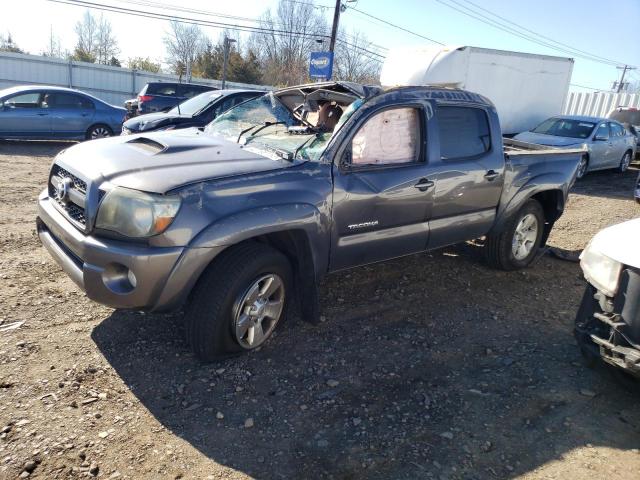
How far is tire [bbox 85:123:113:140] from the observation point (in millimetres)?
12602

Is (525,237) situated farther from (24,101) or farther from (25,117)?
(24,101)

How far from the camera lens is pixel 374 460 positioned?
2.66 meters

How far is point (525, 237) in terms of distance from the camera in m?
5.63

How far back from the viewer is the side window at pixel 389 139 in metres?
3.82

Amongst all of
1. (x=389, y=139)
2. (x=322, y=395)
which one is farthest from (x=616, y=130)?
(x=322, y=395)

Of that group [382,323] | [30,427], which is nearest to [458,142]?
[382,323]

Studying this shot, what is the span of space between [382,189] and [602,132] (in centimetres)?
1124

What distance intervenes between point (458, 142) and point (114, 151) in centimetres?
288

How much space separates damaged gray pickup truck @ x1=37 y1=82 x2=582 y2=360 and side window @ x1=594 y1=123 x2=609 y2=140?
903cm

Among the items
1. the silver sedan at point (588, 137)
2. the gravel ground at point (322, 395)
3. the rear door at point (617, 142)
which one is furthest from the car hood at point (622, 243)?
the rear door at point (617, 142)

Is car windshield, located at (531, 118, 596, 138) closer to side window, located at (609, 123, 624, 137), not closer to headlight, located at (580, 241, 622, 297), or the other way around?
side window, located at (609, 123, 624, 137)

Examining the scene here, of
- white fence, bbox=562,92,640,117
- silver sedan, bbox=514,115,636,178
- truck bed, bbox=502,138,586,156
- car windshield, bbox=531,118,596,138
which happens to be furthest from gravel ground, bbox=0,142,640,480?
white fence, bbox=562,92,640,117

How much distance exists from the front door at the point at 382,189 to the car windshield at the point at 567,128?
32.1ft

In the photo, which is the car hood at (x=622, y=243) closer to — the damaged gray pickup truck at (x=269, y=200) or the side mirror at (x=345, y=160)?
the damaged gray pickup truck at (x=269, y=200)
